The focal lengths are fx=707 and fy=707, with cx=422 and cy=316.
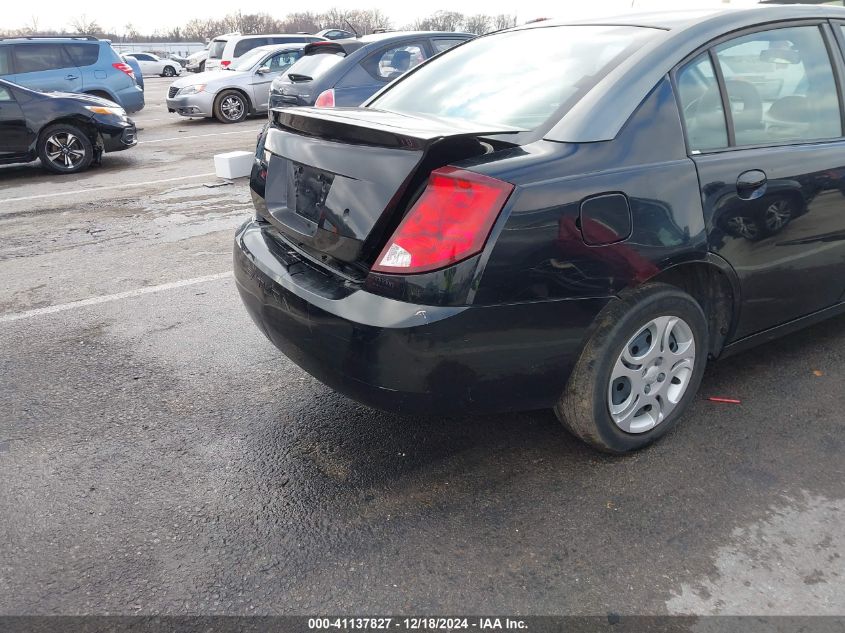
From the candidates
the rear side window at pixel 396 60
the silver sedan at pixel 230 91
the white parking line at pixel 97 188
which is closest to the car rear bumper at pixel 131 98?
the silver sedan at pixel 230 91

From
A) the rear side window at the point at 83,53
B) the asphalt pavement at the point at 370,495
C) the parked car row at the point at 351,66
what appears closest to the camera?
the asphalt pavement at the point at 370,495

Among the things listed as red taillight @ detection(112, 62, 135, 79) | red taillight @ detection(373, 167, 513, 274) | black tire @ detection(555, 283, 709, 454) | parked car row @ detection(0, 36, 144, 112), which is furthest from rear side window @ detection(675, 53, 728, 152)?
red taillight @ detection(112, 62, 135, 79)

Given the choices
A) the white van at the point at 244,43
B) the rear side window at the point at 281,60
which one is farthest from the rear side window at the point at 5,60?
the white van at the point at 244,43

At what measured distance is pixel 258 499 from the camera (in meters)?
2.54

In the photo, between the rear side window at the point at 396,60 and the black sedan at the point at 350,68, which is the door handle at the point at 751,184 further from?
the rear side window at the point at 396,60

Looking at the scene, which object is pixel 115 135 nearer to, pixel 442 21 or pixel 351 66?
pixel 351 66

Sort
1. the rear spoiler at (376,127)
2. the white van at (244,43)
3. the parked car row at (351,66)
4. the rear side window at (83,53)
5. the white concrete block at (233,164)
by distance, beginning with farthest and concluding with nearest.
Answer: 1. the white van at (244,43)
2. the rear side window at (83,53)
3. the parked car row at (351,66)
4. the white concrete block at (233,164)
5. the rear spoiler at (376,127)

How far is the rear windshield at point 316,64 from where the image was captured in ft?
30.6

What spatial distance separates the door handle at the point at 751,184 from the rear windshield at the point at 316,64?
740cm

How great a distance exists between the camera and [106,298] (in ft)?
14.9

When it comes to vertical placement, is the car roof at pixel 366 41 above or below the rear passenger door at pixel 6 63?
above

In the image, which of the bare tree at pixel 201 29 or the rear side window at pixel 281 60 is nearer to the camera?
the rear side window at pixel 281 60

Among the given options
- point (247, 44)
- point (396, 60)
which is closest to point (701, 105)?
point (396, 60)

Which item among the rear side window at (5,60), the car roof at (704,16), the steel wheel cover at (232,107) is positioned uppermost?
the car roof at (704,16)
